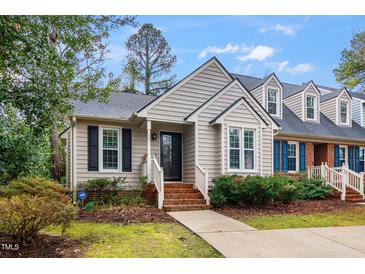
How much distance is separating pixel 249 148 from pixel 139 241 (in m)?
5.83

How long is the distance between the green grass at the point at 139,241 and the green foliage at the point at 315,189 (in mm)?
6024

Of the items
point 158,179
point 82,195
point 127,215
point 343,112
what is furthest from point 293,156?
point 82,195

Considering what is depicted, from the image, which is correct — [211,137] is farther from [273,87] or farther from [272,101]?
[273,87]

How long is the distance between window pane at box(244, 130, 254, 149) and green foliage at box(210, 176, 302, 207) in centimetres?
147

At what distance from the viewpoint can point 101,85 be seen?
12.3 metres

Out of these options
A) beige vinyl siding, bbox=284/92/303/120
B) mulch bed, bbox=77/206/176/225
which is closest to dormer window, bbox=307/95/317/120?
beige vinyl siding, bbox=284/92/303/120

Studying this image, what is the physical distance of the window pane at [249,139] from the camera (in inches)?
397

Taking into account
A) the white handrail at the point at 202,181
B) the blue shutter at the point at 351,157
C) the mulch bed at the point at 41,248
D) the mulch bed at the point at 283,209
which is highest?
the blue shutter at the point at 351,157

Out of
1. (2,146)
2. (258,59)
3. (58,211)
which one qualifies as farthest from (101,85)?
(58,211)

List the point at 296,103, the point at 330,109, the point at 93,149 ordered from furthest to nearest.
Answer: the point at 330,109
the point at 296,103
the point at 93,149

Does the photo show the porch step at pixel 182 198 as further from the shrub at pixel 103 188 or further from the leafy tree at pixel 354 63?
the leafy tree at pixel 354 63

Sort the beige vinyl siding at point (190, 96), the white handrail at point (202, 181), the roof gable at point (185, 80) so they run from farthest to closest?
the beige vinyl siding at point (190, 96), the roof gable at point (185, 80), the white handrail at point (202, 181)

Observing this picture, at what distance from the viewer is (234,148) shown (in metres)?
9.91

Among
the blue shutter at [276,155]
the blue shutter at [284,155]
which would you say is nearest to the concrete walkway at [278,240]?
the blue shutter at [276,155]
